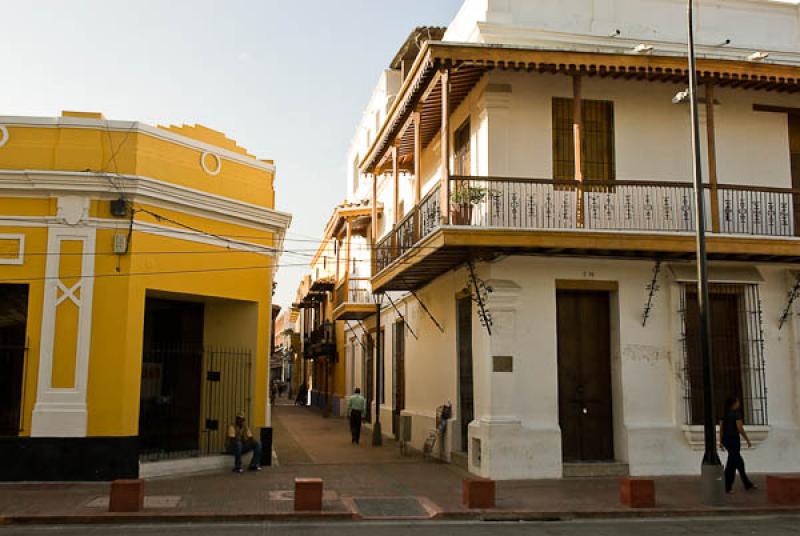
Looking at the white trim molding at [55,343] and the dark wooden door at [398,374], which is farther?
the dark wooden door at [398,374]

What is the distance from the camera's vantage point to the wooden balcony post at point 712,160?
1533cm

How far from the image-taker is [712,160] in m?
15.5

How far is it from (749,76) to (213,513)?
39.3 ft

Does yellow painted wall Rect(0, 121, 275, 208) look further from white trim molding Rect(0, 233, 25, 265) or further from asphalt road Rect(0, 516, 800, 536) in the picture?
asphalt road Rect(0, 516, 800, 536)

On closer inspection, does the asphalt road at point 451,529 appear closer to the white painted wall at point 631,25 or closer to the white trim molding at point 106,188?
the white trim molding at point 106,188

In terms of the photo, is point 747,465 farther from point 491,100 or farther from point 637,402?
point 491,100

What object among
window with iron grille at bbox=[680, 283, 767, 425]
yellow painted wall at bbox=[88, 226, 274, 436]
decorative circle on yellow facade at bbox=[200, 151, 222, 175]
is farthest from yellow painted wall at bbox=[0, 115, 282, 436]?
window with iron grille at bbox=[680, 283, 767, 425]

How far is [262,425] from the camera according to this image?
16859mm

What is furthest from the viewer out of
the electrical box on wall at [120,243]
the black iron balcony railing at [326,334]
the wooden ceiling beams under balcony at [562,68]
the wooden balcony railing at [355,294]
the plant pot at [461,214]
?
the black iron balcony railing at [326,334]

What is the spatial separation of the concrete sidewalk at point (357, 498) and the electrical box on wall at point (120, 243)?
13.1ft

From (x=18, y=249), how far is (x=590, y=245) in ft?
32.9

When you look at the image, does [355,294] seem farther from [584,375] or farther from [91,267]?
[91,267]

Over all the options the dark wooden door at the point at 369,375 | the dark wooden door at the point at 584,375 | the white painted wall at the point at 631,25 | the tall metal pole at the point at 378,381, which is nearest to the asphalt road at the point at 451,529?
the dark wooden door at the point at 584,375

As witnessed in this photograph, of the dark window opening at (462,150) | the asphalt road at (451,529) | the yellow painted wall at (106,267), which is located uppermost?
the dark window opening at (462,150)
